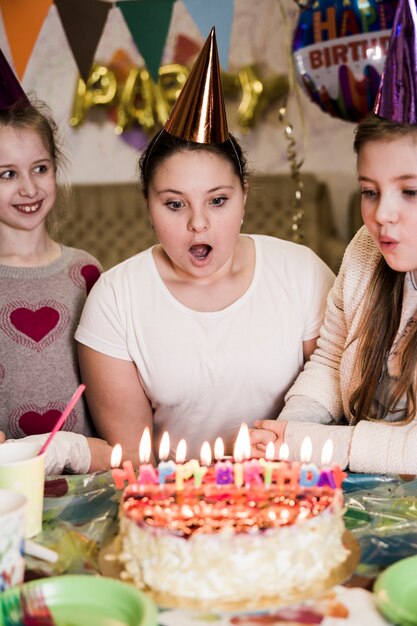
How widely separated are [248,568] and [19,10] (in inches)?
89.2

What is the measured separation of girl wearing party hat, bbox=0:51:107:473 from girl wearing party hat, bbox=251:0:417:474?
0.61 metres

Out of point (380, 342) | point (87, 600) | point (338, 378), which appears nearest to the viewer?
point (87, 600)

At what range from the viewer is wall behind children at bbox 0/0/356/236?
4652mm

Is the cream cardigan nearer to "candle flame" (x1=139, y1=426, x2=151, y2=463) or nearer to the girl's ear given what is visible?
the girl's ear

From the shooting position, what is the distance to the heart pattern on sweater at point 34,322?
2039mm

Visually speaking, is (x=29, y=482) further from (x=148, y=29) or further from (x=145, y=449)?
(x=148, y=29)

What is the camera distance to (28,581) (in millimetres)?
987

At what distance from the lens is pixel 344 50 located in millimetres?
2459

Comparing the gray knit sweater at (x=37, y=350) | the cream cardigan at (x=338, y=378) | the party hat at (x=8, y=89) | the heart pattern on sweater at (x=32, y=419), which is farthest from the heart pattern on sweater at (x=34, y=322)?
the cream cardigan at (x=338, y=378)

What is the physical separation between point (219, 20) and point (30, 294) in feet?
4.45

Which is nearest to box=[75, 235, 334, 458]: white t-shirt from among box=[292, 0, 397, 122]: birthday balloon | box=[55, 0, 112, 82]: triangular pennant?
box=[292, 0, 397, 122]: birthday balloon

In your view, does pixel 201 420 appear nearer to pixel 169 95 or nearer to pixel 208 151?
pixel 208 151

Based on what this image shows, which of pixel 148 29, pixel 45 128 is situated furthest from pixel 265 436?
pixel 148 29

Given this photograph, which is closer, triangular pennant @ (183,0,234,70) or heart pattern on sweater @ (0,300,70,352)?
heart pattern on sweater @ (0,300,70,352)
